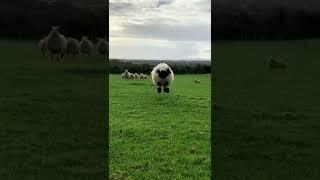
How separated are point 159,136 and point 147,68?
14264mm

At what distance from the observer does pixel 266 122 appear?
477 inches

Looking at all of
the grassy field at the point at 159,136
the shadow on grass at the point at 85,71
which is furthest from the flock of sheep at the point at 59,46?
the grassy field at the point at 159,136

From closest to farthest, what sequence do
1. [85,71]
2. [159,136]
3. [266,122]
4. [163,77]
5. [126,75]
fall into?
[159,136] → [266,122] → [163,77] → [85,71] → [126,75]

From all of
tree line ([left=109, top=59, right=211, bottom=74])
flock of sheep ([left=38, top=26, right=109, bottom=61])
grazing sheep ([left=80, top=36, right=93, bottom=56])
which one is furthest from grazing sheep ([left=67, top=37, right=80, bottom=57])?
tree line ([left=109, top=59, right=211, bottom=74])

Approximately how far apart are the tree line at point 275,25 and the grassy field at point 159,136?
31.7 ft

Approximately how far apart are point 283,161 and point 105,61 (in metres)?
17.3

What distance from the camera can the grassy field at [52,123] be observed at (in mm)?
7965

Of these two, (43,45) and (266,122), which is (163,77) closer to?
(266,122)

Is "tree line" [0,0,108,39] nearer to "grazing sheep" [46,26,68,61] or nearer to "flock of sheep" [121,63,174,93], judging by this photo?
"grazing sheep" [46,26,68,61]

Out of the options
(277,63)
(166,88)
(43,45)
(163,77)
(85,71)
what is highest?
(43,45)

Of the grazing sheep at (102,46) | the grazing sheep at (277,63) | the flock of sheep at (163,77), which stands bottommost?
the flock of sheep at (163,77)

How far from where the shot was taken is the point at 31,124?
11.2m

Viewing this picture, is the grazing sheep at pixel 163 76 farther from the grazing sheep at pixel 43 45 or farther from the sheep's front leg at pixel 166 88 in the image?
the grazing sheep at pixel 43 45

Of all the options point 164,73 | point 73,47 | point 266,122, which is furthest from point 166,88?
point 73,47
